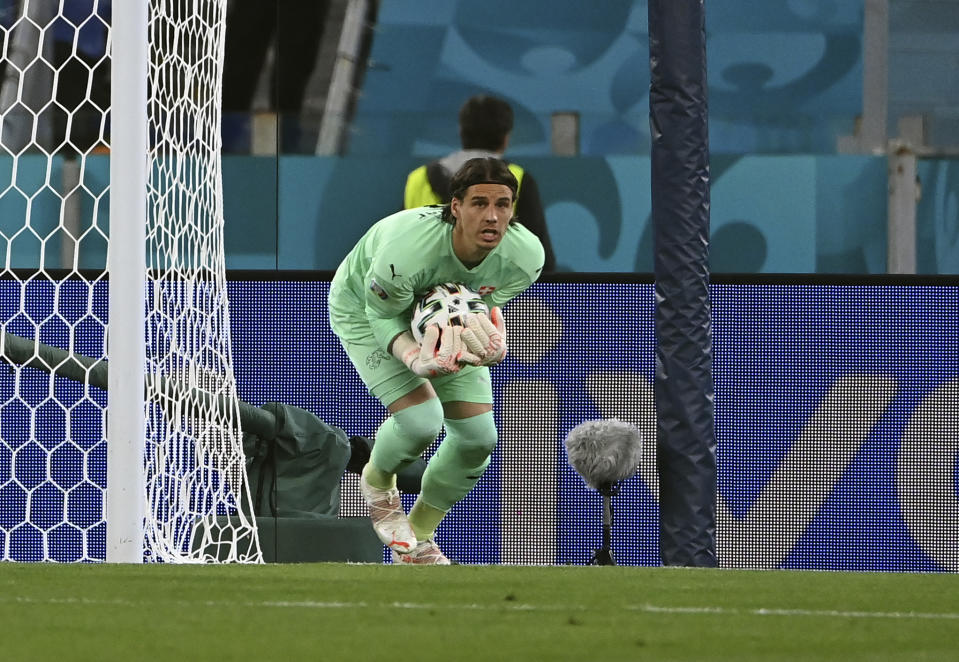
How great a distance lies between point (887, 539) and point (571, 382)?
1498mm

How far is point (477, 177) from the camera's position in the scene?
5.38m

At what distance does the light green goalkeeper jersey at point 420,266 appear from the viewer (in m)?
5.42

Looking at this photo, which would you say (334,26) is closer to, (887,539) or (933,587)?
(887,539)

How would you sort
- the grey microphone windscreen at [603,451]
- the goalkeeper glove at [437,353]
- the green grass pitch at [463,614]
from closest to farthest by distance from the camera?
1. the green grass pitch at [463,614]
2. the goalkeeper glove at [437,353]
3. the grey microphone windscreen at [603,451]

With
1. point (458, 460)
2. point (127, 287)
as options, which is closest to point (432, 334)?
point (458, 460)

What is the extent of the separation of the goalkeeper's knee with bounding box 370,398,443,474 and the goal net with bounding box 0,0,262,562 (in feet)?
2.23

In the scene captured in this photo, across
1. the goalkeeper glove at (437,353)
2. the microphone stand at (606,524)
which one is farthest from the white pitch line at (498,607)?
the microphone stand at (606,524)

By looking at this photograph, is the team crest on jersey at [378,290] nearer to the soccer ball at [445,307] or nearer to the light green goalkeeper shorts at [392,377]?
the soccer ball at [445,307]

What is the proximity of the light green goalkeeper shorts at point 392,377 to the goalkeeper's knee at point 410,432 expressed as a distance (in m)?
0.07

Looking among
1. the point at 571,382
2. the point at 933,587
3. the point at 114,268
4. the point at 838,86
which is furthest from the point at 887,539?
the point at 114,268

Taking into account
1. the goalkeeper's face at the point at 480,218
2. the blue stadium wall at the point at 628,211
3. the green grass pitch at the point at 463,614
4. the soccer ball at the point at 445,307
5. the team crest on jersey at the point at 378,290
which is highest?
the blue stadium wall at the point at 628,211

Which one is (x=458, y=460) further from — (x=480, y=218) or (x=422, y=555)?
(x=480, y=218)

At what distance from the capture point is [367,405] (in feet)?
23.7

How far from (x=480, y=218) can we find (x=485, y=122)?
87.5 inches
